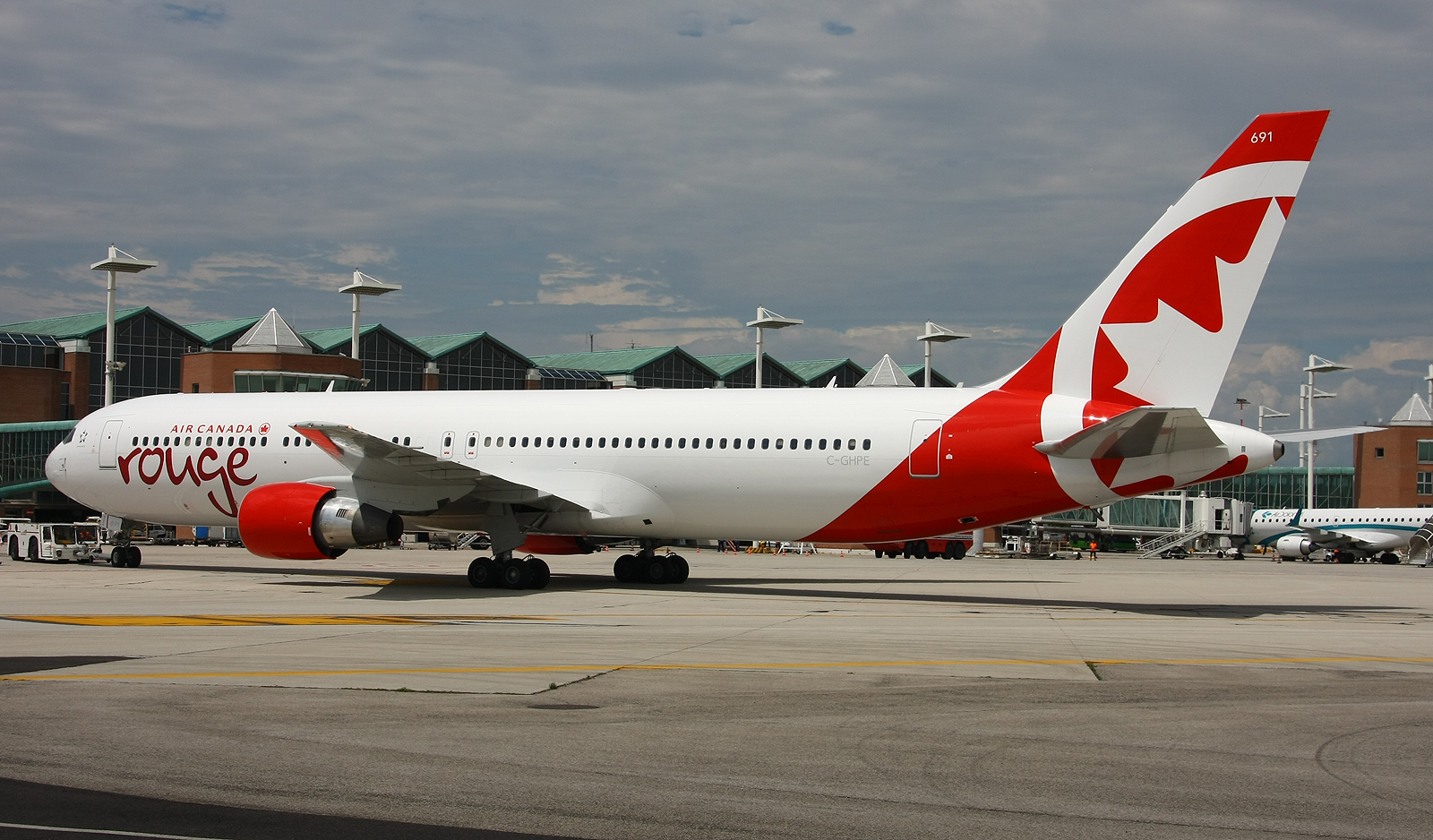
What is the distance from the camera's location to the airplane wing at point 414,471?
2209 cm

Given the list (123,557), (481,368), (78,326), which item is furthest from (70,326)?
(123,557)

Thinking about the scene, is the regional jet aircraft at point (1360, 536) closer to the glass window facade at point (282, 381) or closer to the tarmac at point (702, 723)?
the glass window facade at point (282, 381)

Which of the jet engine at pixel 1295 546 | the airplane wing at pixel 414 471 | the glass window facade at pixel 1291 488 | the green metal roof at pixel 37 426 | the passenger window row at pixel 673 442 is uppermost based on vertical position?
the green metal roof at pixel 37 426

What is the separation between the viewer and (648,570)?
86.3ft

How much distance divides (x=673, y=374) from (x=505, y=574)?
7272cm

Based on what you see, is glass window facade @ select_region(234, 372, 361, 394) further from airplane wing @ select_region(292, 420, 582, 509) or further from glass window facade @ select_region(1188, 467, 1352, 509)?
glass window facade @ select_region(1188, 467, 1352, 509)

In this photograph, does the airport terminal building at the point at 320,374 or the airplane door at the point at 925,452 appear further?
the airport terminal building at the point at 320,374

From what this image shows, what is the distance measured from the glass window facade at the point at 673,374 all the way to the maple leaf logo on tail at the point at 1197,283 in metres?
74.3

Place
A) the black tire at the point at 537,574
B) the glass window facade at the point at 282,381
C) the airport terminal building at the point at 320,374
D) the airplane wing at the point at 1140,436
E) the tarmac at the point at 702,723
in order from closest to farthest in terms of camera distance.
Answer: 1. the tarmac at the point at 702,723
2. the airplane wing at the point at 1140,436
3. the black tire at the point at 537,574
4. the glass window facade at the point at 282,381
5. the airport terminal building at the point at 320,374

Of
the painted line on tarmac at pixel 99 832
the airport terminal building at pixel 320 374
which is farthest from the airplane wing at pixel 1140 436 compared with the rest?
the airport terminal building at pixel 320 374

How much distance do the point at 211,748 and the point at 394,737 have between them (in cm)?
124

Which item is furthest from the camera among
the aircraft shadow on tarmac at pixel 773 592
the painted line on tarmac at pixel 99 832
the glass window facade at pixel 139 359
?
the glass window facade at pixel 139 359

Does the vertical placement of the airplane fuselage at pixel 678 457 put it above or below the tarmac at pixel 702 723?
above

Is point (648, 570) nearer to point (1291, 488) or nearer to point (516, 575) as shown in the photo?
point (516, 575)
